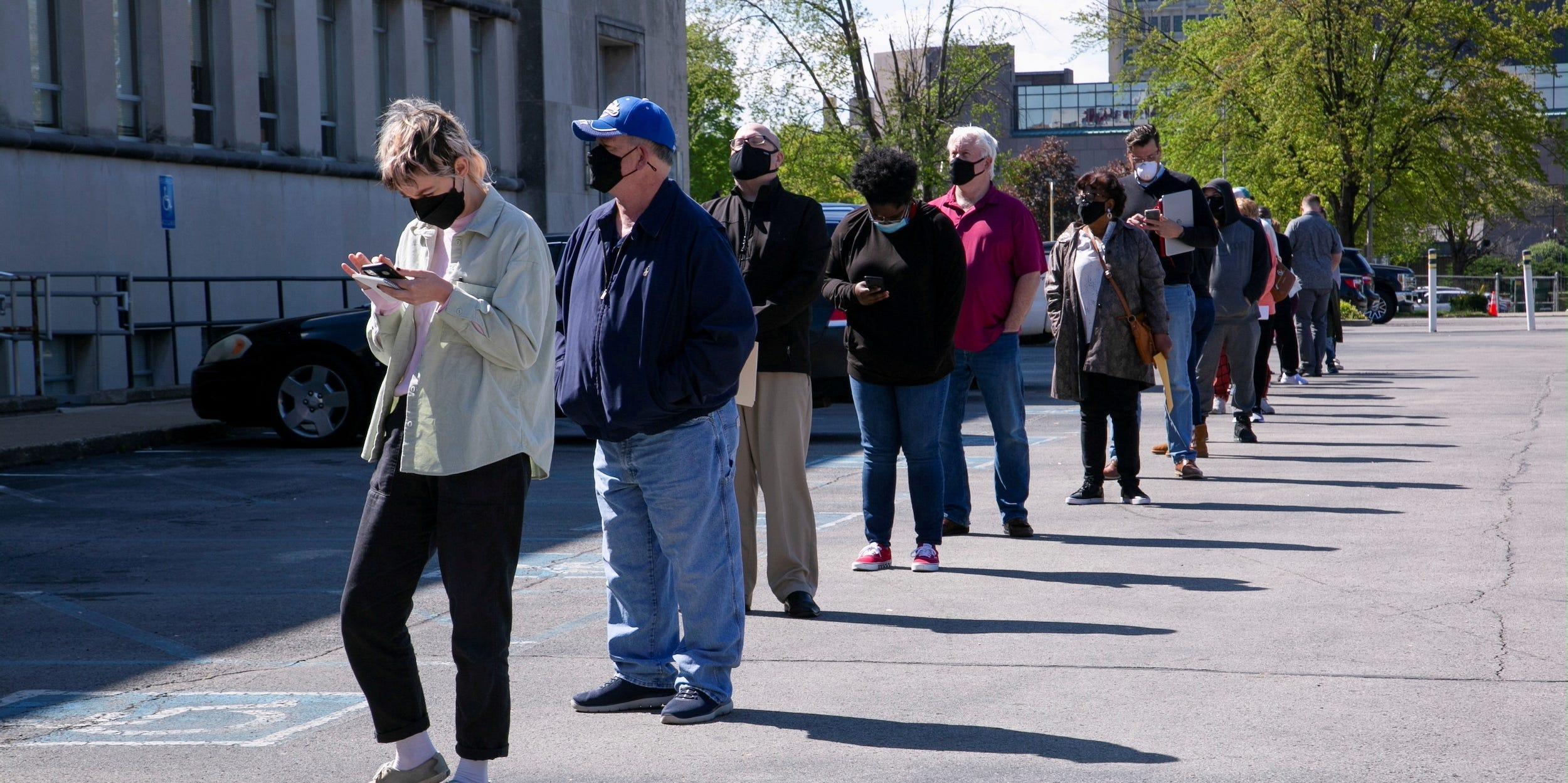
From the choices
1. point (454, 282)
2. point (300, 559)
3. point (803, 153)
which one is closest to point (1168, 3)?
point (803, 153)

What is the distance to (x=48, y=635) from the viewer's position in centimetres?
657

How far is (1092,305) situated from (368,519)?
601cm

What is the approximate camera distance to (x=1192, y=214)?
10625 millimetres

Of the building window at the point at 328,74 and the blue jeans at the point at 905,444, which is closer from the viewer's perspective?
the blue jeans at the point at 905,444

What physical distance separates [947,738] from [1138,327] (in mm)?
4933

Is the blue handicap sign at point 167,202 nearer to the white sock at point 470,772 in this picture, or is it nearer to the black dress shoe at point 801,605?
the black dress shoe at point 801,605

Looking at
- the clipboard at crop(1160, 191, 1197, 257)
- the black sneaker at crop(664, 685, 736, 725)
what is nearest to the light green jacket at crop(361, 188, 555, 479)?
the black sneaker at crop(664, 685, 736, 725)

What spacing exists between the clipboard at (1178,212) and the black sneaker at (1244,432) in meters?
2.68

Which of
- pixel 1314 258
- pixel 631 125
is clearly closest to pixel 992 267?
pixel 631 125

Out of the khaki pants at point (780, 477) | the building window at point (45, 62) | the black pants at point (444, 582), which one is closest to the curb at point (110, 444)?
the building window at point (45, 62)

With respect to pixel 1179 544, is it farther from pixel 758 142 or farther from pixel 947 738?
pixel 947 738

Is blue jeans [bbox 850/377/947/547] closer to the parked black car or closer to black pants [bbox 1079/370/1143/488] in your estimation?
black pants [bbox 1079/370/1143/488]

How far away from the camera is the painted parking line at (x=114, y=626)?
6215 millimetres

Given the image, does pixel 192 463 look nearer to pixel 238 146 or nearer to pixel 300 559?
pixel 300 559
